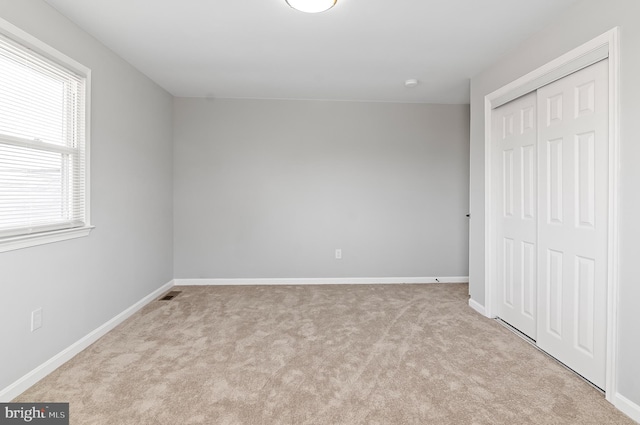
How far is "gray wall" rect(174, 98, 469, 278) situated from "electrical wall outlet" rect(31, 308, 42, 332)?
2261 millimetres

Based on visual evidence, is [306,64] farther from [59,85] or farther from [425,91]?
[59,85]

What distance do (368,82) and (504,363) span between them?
296 centimetres

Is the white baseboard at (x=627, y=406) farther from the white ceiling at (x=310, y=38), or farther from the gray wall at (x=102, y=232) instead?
the gray wall at (x=102, y=232)

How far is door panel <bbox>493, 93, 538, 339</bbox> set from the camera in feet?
8.69

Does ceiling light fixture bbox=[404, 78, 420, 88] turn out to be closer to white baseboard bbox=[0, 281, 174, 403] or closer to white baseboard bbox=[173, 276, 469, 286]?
white baseboard bbox=[173, 276, 469, 286]

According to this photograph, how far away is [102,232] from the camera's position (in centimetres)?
274

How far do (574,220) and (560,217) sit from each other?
0.13m

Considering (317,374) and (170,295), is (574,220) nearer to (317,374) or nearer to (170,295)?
(317,374)

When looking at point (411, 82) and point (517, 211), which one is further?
point (411, 82)

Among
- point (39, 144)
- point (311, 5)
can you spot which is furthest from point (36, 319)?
point (311, 5)

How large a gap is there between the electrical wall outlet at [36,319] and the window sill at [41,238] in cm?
43

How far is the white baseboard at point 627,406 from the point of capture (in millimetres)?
1713

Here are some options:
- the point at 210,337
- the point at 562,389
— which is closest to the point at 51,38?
the point at 210,337

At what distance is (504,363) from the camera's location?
7.51 feet
